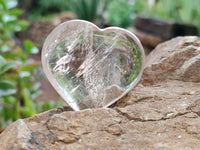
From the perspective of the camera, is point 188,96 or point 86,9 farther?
point 86,9

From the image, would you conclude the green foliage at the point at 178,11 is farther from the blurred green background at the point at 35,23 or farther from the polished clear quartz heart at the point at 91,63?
the polished clear quartz heart at the point at 91,63

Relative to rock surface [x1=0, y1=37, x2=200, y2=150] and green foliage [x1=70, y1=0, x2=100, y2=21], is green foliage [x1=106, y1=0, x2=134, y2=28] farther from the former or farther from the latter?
rock surface [x1=0, y1=37, x2=200, y2=150]

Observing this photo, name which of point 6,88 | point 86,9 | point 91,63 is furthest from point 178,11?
point 91,63

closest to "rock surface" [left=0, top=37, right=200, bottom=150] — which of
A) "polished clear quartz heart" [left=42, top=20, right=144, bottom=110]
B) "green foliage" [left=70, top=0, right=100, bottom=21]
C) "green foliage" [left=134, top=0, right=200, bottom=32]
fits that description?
"polished clear quartz heart" [left=42, top=20, right=144, bottom=110]

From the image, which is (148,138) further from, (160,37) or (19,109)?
(160,37)

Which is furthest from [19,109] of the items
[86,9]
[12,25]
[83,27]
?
[86,9]

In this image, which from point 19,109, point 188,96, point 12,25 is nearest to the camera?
point 188,96

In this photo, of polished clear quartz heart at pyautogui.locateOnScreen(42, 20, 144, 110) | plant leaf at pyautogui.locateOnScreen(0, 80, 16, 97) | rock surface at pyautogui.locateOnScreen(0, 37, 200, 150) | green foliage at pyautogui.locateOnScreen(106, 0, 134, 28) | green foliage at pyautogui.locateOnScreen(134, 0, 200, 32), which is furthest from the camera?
green foliage at pyautogui.locateOnScreen(106, 0, 134, 28)
